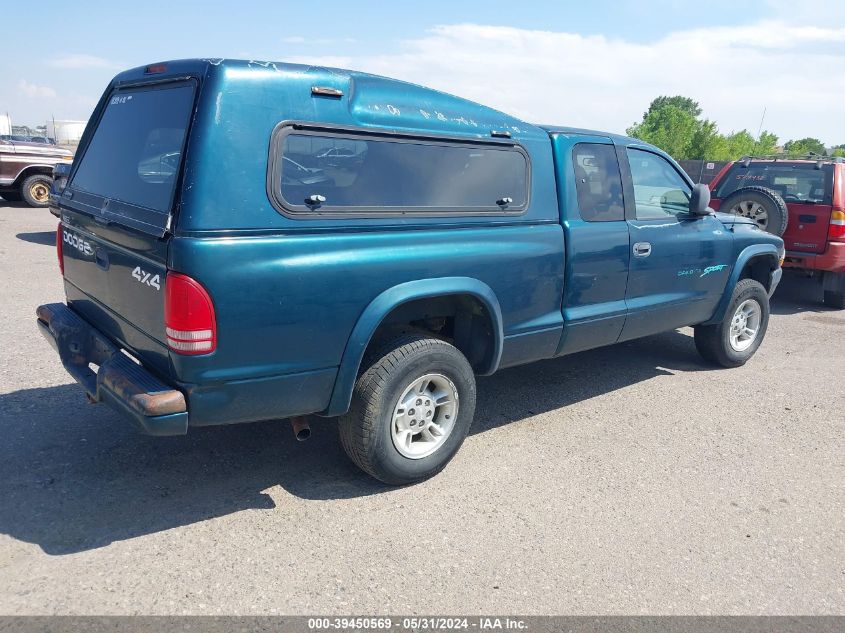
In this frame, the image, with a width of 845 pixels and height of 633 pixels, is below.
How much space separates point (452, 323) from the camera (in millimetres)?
4141

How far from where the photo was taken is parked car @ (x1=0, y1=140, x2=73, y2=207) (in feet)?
44.0

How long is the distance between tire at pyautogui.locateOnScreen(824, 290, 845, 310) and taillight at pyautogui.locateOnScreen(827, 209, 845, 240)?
947 millimetres

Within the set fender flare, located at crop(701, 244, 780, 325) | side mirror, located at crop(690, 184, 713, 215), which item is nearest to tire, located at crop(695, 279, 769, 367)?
fender flare, located at crop(701, 244, 780, 325)

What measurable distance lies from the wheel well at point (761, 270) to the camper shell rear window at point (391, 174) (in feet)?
10.6

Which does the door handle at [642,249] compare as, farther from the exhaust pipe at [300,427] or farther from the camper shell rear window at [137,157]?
the camper shell rear window at [137,157]

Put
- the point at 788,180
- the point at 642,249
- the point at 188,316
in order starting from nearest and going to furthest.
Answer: the point at 188,316 < the point at 642,249 < the point at 788,180

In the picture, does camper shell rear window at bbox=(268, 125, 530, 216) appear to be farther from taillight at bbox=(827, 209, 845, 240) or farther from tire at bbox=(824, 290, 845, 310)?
tire at bbox=(824, 290, 845, 310)

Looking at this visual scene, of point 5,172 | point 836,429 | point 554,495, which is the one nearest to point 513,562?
point 554,495

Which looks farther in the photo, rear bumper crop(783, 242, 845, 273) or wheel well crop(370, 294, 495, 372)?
rear bumper crop(783, 242, 845, 273)

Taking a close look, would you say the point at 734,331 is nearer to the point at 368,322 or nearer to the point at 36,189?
the point at 368,322

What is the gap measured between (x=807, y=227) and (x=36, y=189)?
1390cm

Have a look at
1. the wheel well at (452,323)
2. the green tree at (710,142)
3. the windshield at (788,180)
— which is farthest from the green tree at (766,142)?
the wheel well at (452,323)

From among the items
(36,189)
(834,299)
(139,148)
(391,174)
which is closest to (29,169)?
(36,189)

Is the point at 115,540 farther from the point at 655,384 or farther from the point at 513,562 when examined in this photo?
the point at 655,384
